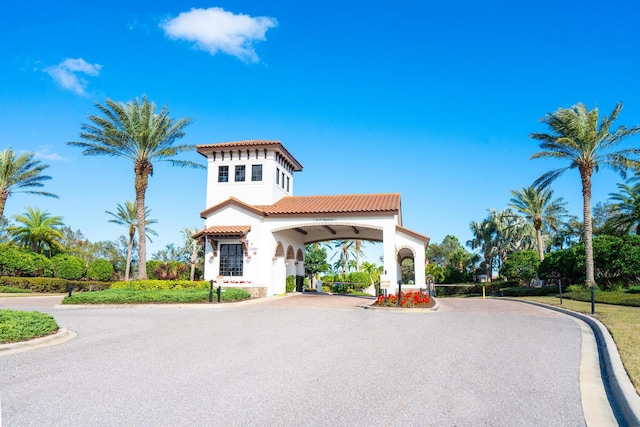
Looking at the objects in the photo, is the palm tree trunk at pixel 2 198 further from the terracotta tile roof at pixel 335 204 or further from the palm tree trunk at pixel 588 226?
the palm tree trunk at pixel 588 226

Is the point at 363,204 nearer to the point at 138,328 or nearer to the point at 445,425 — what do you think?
the point at 138,328

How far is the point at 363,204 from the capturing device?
27.5 m

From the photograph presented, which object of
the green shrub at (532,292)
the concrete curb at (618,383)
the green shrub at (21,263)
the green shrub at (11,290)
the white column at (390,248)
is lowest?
the green shrub at (11,290)

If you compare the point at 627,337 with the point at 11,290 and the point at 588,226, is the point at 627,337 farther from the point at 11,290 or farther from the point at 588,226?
the point at 11,290

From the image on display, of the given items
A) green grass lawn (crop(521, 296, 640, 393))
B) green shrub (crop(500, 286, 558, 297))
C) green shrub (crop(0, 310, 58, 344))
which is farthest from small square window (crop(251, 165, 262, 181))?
green grass lawn (crop(521, 296, 640, 393))

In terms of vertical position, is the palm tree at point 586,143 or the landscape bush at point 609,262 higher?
the palm tree at point 586,143

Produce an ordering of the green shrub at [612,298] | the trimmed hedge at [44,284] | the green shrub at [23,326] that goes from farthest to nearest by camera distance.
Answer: the trimmed hedge at [44,284]
the green shrub at [612,298]
the green shrub at [23,326]

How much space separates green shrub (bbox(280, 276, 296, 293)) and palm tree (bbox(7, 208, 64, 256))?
25.4 m

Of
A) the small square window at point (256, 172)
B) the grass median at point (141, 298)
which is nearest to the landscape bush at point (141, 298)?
the grass median at point (141, 298)

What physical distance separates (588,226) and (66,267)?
40.0 metres

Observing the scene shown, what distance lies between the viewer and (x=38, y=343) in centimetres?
970

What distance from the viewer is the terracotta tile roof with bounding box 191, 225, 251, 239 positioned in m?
25.5

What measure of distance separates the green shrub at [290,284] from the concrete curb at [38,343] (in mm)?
18870

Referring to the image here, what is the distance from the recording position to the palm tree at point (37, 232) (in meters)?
41.6
